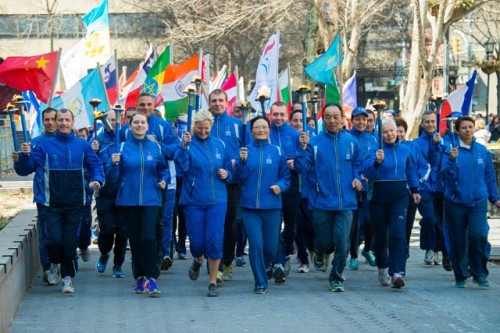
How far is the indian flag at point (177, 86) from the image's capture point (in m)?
15.9

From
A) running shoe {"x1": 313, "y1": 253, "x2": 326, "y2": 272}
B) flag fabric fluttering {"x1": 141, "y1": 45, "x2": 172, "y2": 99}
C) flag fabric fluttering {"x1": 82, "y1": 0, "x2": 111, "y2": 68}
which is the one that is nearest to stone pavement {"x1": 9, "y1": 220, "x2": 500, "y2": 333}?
running shoe {"x1": 313, "y1": 253, "x2": 326, "y2": 272}

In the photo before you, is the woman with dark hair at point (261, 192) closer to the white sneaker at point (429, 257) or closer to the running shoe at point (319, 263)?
the running shoe at point (319, 263)

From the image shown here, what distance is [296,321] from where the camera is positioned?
33.5ft

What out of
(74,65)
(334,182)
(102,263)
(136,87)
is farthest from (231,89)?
(334,182)

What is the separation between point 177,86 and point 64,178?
455 centimetres

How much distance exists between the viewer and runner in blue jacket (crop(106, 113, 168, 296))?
461 inches

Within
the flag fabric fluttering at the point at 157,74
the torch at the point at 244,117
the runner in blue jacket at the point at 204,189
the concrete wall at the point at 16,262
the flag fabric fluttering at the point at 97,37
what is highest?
the flag fabric fluttering at the point at 97,37

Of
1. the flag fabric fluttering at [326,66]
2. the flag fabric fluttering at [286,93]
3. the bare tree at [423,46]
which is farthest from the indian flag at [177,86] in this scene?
the bare tree at [423,46]

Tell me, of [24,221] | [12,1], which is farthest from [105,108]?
[12,1]

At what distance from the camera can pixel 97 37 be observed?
20.8m

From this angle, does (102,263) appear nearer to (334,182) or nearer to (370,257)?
(334,182)

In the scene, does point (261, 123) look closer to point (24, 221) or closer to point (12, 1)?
point (24, 221)

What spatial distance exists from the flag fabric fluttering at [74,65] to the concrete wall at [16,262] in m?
5.62

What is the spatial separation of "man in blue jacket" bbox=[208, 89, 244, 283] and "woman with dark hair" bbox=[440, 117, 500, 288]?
216 centimetres
